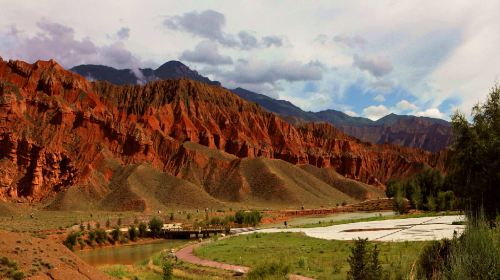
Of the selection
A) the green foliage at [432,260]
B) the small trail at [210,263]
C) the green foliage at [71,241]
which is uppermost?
the green foliage at [432,260]

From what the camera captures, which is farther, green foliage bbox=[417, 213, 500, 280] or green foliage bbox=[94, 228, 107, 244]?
green foliage bbox=[94, 228, 107, 244]

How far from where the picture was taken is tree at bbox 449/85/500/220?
29.2 m

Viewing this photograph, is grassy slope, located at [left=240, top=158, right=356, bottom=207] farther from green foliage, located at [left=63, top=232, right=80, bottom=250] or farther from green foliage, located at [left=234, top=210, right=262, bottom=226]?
green foliage, located at [left=63, top=232, right=80, bottom=250]

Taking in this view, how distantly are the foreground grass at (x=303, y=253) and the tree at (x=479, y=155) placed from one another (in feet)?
14.6

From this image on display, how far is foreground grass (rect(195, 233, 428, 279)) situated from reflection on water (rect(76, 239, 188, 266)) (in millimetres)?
11447

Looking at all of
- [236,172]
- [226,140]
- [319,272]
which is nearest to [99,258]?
[319,272]

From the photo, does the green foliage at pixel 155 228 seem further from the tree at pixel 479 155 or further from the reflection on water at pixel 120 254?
the tree at pixel 479 155

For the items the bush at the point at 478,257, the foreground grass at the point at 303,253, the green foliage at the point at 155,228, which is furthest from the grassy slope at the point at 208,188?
the bush at the point at 478,257

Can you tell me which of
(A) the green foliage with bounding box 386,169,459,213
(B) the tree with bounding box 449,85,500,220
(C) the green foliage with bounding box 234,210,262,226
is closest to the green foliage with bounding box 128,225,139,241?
(C) the green foliage with bounding box 234,210,262,226

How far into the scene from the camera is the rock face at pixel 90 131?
5300 inches

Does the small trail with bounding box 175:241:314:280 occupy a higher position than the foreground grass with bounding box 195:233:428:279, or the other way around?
the foreground grass with bounding box 195:233:428:279

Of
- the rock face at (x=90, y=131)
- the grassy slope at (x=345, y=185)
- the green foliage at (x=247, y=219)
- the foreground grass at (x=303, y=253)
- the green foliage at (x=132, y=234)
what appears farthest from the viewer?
the grassy slope at (x=345, y=185)

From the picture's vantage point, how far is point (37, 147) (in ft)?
447

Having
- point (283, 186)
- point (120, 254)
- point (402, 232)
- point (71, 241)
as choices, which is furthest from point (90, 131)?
point (402, 232)
